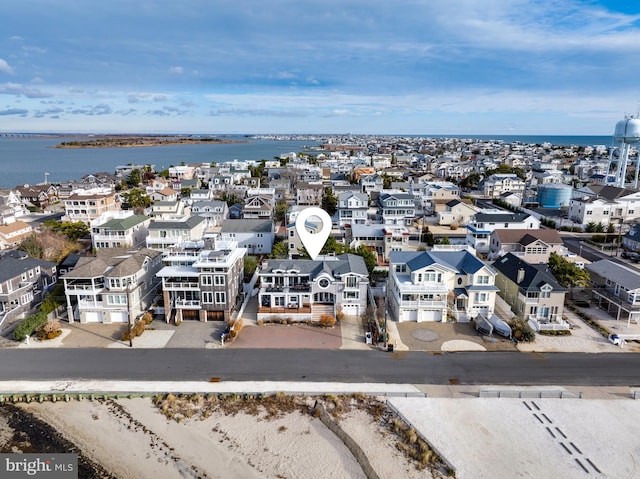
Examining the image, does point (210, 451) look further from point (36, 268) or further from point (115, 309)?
point (36, 268)

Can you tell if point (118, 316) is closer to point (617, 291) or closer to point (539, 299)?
point (539, 299)

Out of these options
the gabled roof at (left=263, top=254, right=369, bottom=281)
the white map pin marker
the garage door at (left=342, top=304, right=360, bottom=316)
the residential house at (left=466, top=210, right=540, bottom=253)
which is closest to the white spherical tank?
the residential house at (left=466, top=210, right=540, bottom=253)

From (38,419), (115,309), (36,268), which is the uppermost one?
(36,268)

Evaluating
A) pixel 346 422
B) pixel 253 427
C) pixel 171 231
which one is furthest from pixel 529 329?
pixel 171 231

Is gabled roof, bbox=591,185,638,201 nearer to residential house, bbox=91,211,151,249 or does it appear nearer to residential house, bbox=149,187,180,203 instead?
residential house, bbox=91,211,151,249

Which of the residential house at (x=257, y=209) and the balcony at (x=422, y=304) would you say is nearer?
the balcony at (x=422, y=304)

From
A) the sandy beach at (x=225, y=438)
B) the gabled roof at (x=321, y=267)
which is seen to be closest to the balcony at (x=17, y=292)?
the sandy beach at (x=225, y=438)

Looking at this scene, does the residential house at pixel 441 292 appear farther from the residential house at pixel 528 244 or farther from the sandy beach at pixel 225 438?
the residential house at pixel 528 244
